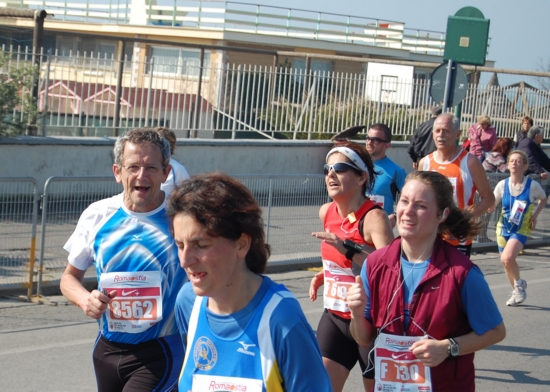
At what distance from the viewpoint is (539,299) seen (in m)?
9.99

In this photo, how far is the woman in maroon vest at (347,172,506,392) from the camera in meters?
3.65

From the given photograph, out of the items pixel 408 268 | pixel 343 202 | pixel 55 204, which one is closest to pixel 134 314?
pixel 408 268

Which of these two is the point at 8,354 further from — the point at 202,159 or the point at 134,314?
the point at 202,159

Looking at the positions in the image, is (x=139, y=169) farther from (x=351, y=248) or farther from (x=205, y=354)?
(x=205, y=354)

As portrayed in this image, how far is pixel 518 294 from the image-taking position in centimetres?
946

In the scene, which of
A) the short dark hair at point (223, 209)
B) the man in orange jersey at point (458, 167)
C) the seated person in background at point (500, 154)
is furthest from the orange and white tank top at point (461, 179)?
the seated person in background at point (500, 154)

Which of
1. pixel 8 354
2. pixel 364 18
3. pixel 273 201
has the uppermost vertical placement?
pixel 364 18

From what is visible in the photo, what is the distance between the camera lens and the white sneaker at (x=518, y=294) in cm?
942

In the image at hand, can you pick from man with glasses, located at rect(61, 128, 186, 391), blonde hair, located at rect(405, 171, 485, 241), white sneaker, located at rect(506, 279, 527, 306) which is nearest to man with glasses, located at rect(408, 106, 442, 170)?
white sneaker, located at rect(506, 279, 527, 306)

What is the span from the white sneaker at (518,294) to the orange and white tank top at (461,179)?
256cm

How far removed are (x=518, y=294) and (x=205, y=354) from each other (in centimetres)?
743

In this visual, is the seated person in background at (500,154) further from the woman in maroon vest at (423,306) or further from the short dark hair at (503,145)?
the woman in maroon vest at (423,306)

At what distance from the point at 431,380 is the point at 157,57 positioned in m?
13.3

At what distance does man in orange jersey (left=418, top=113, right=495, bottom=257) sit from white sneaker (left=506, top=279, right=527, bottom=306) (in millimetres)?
2417
